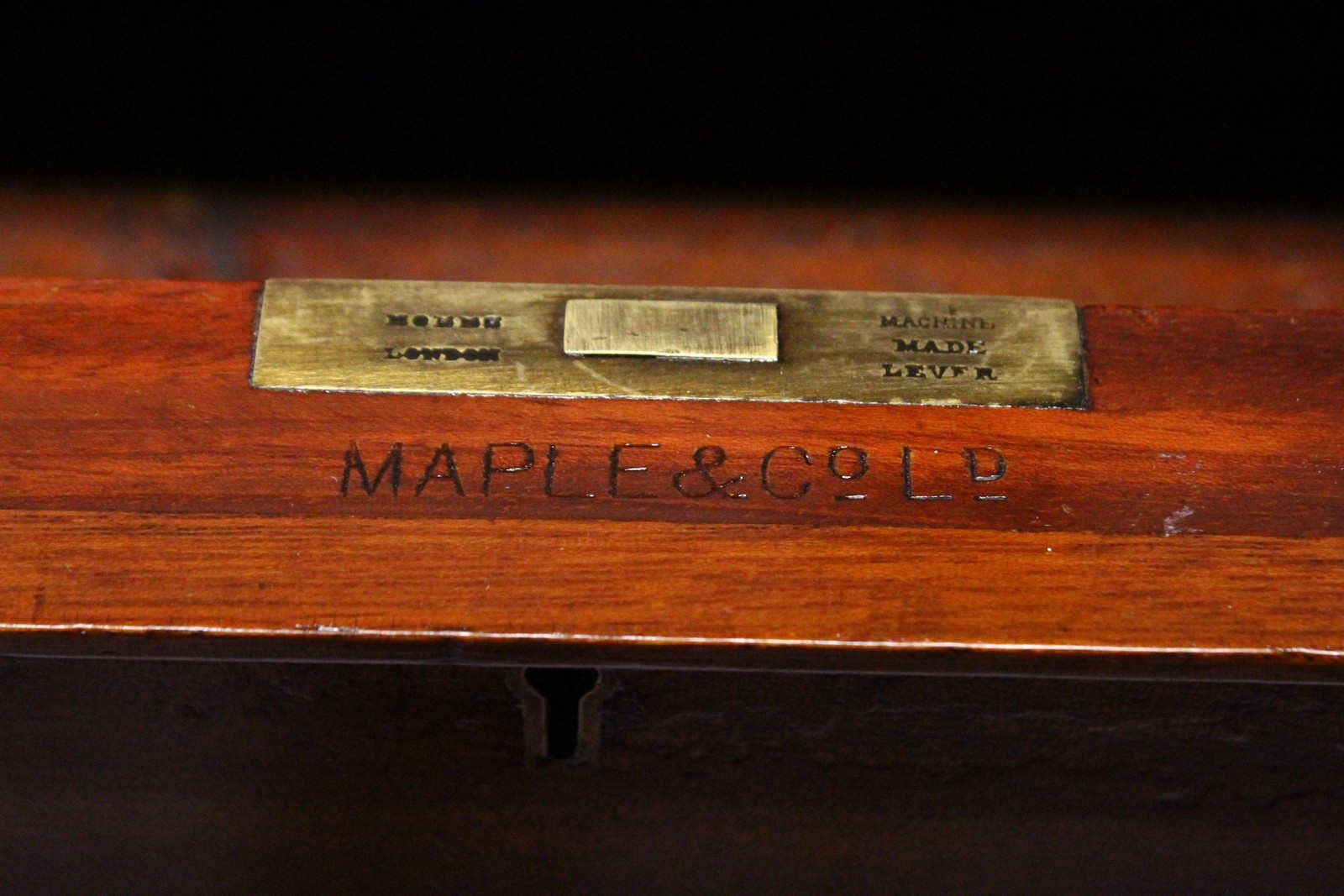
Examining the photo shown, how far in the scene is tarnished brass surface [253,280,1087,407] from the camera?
0.78 metres

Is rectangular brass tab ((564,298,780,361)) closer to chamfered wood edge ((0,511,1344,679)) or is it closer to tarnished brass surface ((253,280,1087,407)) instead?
tarnished brass surface ((253,280,1087,407))

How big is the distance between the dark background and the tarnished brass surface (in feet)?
1.46

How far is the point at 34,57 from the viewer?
1.19 metres

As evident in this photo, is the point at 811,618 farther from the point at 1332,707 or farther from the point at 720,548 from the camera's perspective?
the point at 1332,707

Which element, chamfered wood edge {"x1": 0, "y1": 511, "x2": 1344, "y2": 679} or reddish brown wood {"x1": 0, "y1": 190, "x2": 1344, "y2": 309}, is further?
reddish brown wood {"x1": 0, "y1": 190, "x2": 1344, "y2": 309}

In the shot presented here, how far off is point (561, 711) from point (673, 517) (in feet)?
0.56

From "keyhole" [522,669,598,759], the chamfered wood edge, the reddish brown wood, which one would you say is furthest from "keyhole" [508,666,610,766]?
the reddish brown wood

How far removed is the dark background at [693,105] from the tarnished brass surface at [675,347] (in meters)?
0.45

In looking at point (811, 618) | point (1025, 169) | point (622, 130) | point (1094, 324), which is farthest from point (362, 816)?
point (1025, 169)

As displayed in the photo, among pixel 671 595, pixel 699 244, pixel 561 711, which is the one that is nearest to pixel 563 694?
pixel 561 711

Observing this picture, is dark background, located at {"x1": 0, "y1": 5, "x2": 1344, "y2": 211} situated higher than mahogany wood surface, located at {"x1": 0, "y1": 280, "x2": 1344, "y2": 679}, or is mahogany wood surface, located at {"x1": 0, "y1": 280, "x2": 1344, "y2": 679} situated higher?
dark background, located at {"x1": 0, "y1": 5, "x2": 1344, "y2": 211}

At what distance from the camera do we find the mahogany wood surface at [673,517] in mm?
674

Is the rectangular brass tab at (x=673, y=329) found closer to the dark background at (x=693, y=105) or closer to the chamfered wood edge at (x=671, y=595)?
the chamfered wood edge at (x=671, y=595)

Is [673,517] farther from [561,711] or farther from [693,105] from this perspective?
[693,105]
